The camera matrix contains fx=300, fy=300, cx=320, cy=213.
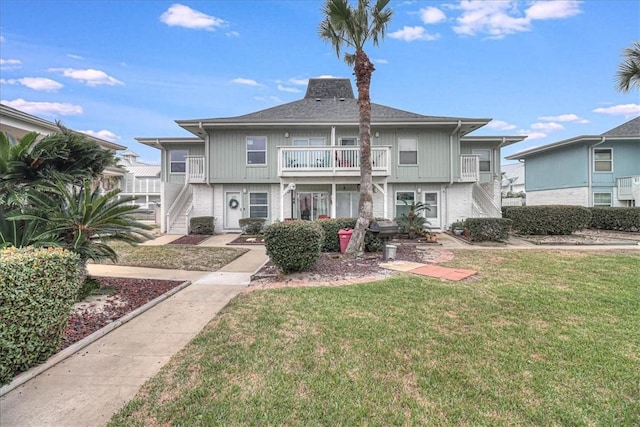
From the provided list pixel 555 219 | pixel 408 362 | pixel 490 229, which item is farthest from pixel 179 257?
pixel 555 219

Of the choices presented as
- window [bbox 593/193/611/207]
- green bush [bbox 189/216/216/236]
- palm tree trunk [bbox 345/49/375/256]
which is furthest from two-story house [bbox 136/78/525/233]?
window [bbox 593/193/611/207]

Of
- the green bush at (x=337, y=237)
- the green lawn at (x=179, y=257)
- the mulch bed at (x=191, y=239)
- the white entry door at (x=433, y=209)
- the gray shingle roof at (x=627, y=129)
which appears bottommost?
the green lawn at (x=179, y=257)

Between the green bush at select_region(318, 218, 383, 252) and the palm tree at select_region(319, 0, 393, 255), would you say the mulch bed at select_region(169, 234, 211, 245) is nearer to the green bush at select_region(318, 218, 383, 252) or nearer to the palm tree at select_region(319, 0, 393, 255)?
the green bush at select_region(318, 218, 383, 252)

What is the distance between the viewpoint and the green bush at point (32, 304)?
2.73m

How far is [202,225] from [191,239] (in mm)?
1405

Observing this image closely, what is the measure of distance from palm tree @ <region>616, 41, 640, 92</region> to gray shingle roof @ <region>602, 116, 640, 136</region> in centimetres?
699

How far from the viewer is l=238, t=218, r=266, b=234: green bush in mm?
14695

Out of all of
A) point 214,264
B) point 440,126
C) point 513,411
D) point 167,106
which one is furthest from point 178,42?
point 513,411

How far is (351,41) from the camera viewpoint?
9273 mm

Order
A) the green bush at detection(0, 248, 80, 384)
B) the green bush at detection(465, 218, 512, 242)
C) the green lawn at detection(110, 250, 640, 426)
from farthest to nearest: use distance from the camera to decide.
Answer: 1. the green bush at detection(465, 218, 512, 242)
2. the green bush at detection(0, 248, 80, 384)
3. the green lawn at detection(110, 250, 640, 426)

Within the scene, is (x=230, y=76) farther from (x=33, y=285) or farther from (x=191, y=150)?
(x=33, y=285)

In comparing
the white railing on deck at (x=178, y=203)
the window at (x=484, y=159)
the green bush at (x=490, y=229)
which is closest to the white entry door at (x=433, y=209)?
the green bush at (x=490, y=229)

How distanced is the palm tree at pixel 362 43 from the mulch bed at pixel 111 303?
512 centimetres

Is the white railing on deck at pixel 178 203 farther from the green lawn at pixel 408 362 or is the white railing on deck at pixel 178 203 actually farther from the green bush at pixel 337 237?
the green lawn at pixel 408 362
